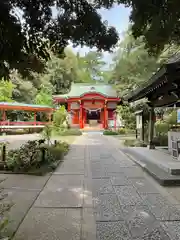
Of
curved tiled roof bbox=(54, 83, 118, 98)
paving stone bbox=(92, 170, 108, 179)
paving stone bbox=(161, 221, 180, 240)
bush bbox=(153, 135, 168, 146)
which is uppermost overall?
curved tiled roof bbox=(54, 83, 118, 98)

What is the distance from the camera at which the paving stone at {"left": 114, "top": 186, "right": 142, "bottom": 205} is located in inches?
150

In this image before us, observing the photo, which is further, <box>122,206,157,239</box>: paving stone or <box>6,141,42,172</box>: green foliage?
<box>6,141,42,172</box>: green foliage

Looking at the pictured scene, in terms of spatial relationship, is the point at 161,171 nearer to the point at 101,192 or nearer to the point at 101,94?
the point at 101,192

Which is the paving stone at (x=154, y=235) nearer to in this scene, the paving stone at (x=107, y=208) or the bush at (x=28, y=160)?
the paving stone at (x=107, y=208)

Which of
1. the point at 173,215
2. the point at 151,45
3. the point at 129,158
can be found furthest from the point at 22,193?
the point at 129,158

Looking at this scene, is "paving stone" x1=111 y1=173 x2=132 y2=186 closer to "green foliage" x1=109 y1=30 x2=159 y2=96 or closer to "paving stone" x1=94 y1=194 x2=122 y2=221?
→ "paving stone" x1=94 y1=194 x2=122 y2=221

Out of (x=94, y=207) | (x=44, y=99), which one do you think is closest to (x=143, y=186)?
(x=94, y=207)

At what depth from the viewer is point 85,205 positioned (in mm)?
3693

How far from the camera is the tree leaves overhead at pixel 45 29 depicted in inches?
67.9

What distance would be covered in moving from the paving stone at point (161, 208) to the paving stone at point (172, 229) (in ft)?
0.43

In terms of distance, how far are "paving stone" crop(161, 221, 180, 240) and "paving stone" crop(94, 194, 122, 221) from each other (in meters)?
0.57

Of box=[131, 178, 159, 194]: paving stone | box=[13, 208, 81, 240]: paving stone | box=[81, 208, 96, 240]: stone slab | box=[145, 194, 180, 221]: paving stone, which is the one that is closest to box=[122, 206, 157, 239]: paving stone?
box=[145, 194, 180, 221]: paving stone

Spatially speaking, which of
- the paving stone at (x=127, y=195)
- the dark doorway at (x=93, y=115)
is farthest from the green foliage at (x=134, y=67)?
the paving stone at (x=127, y=195)

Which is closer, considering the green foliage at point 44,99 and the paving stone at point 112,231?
the paving stone at point 112,231
